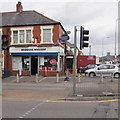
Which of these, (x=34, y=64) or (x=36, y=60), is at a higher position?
(x=36, y=60)

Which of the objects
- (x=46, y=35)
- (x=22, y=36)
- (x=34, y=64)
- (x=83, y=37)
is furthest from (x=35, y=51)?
(x=83, y=37)

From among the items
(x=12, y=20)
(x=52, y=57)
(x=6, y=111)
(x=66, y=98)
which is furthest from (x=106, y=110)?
(x=12, y=20)

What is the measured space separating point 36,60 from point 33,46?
1.98 metres

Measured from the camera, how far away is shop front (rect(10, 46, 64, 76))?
18.8m

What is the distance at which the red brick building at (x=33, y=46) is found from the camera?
62.0ft

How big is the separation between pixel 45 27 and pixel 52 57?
391 cm

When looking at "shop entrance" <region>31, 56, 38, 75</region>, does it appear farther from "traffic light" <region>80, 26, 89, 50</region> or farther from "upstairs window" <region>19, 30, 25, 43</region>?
"traffic light" <region>80, 26, 89, 50</region>

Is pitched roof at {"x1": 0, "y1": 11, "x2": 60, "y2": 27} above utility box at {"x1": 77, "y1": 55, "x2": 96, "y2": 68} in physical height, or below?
above

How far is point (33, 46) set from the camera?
19.1m

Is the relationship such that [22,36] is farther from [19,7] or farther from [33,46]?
[19,7]

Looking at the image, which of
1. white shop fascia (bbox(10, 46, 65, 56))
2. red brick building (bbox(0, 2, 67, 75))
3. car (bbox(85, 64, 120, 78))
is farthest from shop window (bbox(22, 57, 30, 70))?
car (bbox(85, 64, 120, 78))

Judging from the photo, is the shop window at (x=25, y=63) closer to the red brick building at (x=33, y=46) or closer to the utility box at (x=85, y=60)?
the red brick building at (x=33, y=46)

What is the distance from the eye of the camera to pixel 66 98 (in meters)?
8.45

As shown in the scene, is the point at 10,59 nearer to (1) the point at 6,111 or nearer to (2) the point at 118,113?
(1) the point at 6,111
